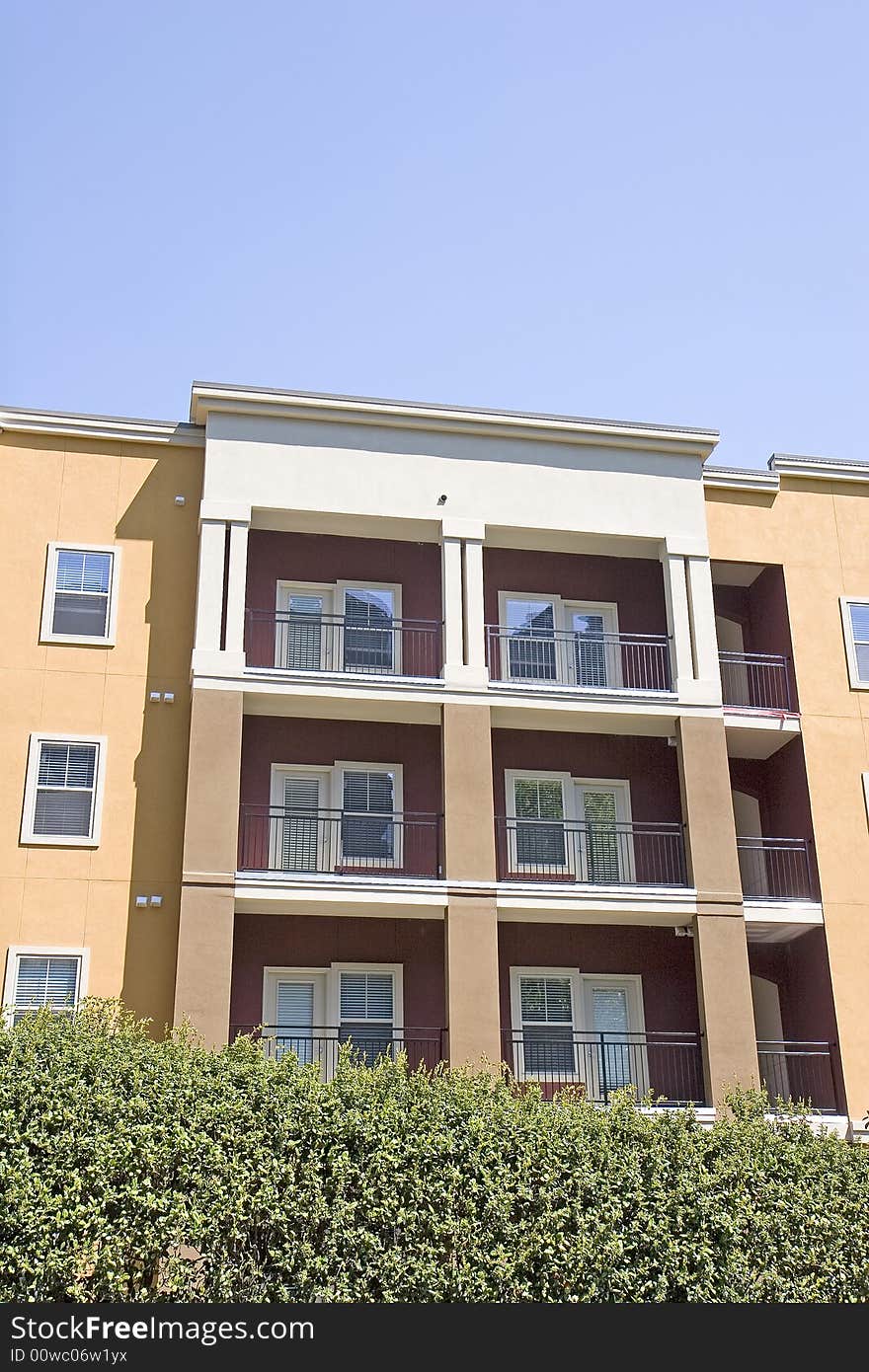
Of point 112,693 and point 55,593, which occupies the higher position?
point 55,593

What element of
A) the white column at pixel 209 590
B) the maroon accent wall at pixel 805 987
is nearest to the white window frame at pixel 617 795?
the maroon accent wall at pixel 805 987

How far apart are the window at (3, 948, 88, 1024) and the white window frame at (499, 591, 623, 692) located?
889 centimetres

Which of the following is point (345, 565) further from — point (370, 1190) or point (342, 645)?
point (370, 1190)

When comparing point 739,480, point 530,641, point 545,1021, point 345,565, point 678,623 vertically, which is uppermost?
point 739,480

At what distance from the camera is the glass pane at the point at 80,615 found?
24.0 meters

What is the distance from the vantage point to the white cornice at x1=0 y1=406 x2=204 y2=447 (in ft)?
81.3

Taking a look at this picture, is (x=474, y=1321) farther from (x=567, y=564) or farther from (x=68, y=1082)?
(x=567, y=564)

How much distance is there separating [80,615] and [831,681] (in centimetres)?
1358

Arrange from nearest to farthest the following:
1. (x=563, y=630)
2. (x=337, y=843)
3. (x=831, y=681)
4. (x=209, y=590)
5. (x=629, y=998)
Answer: (x=209, y=590)
(x=337, y=843)
(x=629, y=998)
(x=831, y=681)
(x=563, y=630)

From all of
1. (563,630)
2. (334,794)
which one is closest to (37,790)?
(334,794)

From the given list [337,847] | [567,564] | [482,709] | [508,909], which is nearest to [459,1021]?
[508,909]

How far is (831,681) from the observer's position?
2594 cm

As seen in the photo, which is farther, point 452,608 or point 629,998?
point 452,608

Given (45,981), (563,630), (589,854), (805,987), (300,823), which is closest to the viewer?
(45,981)
